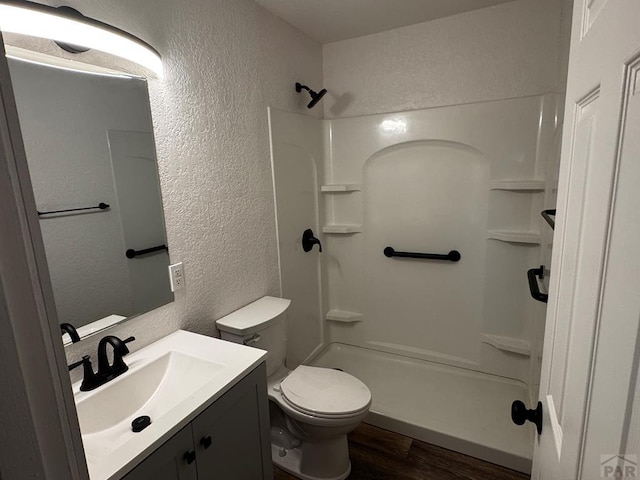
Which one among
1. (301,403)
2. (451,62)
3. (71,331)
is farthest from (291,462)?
(451,62)

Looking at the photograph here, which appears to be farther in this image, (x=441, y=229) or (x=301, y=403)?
(x=441, y=229)

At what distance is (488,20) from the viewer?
6.53ft

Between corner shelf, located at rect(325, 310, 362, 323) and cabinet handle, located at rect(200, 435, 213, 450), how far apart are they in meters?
1.73

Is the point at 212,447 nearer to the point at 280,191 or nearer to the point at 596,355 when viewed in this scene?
the point at 596,355

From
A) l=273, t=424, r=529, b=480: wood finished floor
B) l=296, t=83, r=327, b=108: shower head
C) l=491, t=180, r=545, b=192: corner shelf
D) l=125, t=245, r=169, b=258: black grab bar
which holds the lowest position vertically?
l=273, t=424, r=529, b=480: wood finished floor

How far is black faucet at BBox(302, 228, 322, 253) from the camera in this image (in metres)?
2.36

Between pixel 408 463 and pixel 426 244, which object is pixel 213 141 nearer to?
pixel 426 244

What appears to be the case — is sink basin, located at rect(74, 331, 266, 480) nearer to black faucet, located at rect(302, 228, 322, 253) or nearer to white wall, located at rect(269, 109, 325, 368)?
white wall, located at rect(269, 109, 325, 368)

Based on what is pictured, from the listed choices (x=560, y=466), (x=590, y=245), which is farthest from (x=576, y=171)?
(x=560, y=466)

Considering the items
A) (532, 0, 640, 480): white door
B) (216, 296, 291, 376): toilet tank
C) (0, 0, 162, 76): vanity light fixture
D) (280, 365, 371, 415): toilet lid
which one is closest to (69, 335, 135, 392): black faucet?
(216, 296, 291, 376): toilet tank

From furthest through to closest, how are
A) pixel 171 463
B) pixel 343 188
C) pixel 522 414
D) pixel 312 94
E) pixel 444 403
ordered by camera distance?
pixel 343 188, pixel 312 94, pixel 444 403, pixel 171 463, pixel 522 414

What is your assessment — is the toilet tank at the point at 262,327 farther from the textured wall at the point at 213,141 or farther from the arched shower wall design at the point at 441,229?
the arched shower wall design at the point at 441,229

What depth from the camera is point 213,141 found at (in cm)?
159

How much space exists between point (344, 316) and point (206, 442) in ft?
5.80
